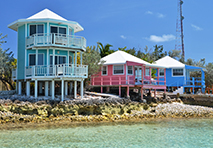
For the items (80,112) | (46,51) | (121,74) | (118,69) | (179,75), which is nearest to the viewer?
(80,112)

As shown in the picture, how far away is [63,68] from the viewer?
2195 cm

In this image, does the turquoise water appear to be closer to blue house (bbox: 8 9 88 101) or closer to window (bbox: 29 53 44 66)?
blue house (bbox: 8 9 88 101)

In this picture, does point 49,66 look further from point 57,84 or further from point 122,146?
point 122,146

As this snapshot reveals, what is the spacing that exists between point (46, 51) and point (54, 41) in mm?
1773

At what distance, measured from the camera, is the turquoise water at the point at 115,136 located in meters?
12.8

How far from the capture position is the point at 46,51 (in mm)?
24203

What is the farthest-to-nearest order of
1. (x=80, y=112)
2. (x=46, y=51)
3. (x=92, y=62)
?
1. (x=92, y=62)
2. (x=46, y=51)
3. (x=80, y=112)

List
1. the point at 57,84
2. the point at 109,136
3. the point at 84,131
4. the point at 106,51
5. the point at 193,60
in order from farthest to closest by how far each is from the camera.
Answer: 1. the point at 193,60
2. the point at 106,51
3. the point at 57,84
4. the point at 84,131
5. the point at 109,136

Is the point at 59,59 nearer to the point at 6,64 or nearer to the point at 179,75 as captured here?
the point at 6,64

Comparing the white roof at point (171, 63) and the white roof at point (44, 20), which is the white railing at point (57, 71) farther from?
the white roof at point (171, 63)

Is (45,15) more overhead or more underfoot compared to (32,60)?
more overhead

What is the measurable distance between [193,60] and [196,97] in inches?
889

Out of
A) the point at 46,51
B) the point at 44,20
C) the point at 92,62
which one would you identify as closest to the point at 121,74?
the point at 92,62

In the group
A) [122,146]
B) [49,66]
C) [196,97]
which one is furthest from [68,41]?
[196,97]
